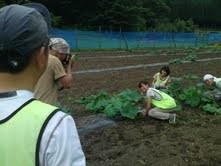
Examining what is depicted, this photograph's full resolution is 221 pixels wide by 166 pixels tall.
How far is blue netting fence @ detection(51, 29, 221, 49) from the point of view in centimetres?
3075

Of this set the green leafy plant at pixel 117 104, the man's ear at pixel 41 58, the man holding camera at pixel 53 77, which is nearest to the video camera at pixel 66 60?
the man holding camera at pixel 53 77

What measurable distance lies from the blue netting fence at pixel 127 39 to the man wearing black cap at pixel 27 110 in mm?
25179

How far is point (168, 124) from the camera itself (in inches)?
291

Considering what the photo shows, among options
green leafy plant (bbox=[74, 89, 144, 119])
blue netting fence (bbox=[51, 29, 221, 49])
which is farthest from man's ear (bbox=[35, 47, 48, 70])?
blue netting fence (bbox=[51, 29, 221, 49])

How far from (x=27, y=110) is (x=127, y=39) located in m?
35.4

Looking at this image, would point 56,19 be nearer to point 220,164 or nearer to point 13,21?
point 220,164

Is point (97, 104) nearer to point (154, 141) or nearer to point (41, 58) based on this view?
point (154, 141)

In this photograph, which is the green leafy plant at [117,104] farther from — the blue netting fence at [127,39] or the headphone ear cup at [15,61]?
the blue netting fence at [127,39]

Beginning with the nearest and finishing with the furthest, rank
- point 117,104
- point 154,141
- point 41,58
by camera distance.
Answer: point 41,58 → point 154,141 → point 117,104

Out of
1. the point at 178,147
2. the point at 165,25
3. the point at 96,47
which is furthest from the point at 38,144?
the point at 165,25

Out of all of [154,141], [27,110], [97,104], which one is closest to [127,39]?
[97,104]

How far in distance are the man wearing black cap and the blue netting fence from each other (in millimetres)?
25179

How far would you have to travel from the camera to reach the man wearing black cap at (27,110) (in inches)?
52.6

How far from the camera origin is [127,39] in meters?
36.6
